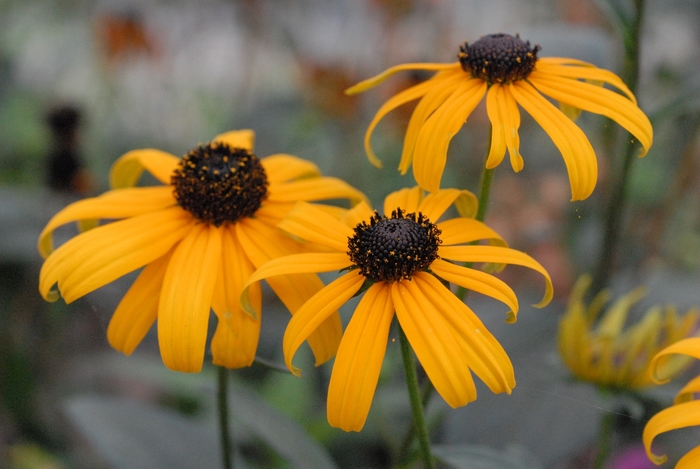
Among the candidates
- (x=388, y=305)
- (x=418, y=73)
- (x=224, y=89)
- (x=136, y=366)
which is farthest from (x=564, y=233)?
(x=224, y=89)

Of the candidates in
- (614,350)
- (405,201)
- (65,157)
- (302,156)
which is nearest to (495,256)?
(405,201)

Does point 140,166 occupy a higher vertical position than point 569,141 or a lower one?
lower

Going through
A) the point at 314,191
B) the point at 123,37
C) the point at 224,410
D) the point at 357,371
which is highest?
the point at 123,37

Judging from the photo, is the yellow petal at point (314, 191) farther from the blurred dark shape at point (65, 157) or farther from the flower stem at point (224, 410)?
the blurred dark shape at point (65, 157)

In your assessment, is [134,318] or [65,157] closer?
[134,318]

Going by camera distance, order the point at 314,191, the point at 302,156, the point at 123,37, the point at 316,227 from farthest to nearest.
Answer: the point at 123,37 → the point at 302,156 → the point at 314,191 → the point at 316,227

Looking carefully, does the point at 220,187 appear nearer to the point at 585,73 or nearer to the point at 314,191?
the point at 314,191

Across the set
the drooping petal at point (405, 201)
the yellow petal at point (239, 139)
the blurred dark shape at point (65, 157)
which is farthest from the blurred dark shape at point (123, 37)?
the drooping petal at point (405, 201)
